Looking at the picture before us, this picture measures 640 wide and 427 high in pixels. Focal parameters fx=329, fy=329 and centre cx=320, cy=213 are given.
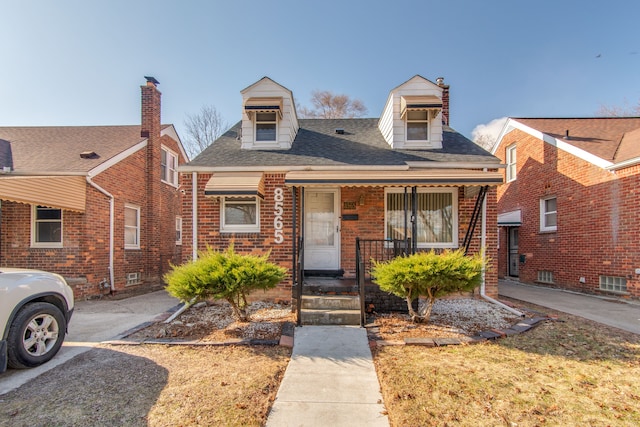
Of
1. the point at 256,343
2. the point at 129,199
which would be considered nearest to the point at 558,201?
the point at 256,343

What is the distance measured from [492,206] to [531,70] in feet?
20.7

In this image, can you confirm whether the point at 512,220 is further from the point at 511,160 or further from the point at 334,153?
the point at 334,153

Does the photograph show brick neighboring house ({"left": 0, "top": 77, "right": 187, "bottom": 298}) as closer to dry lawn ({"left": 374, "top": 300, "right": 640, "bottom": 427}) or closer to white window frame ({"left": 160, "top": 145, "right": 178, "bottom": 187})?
white window frame ({"left": 160, "top": 145, "right": 178, "bottom": 187})

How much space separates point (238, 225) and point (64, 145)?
7224 mm

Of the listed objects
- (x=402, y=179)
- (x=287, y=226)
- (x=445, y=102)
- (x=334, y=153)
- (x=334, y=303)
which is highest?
(x=445, y=102)

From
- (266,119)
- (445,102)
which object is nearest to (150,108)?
(266,119)

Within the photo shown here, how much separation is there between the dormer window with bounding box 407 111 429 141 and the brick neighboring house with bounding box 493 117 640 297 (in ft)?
15.7

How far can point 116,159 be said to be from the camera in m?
A: 10.0

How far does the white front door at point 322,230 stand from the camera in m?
8.14

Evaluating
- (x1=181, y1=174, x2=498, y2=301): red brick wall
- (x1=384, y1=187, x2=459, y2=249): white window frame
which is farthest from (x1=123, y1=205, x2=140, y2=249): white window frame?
(x1=384, y1=187, x2=459, y2=249): white window frame

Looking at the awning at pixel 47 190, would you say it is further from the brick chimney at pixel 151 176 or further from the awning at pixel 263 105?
the awning at pixel 263 105

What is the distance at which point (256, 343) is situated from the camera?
490 centimetres

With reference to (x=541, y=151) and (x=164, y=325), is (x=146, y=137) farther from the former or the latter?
(x=541, y=151)

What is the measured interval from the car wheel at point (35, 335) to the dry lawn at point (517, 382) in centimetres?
427
